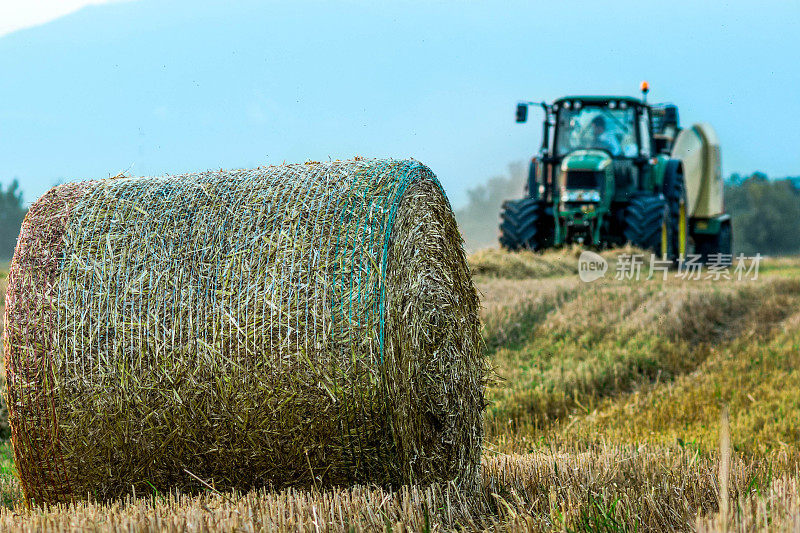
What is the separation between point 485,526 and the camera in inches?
127

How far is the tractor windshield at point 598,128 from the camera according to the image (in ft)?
48.8

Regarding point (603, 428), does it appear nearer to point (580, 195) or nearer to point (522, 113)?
point (580, 195)

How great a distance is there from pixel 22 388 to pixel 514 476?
2.37 metres

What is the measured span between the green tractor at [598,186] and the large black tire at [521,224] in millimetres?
18

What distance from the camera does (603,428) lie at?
649 cm

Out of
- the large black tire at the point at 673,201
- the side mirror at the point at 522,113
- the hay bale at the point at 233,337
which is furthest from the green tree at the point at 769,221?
the hay bale at the point at 233,337

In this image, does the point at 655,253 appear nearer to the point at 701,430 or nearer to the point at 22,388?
the point at 701,430

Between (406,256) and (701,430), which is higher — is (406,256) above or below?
above

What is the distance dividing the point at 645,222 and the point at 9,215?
4108 centimetres

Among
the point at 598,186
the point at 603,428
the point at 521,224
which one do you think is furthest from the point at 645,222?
the point at 603,428

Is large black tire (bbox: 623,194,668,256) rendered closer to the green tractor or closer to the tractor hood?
the green tractor

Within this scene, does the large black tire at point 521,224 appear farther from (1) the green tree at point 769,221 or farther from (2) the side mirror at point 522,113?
(1) the green tree at point 769,221

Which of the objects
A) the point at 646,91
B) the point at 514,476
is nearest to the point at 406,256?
the point at 514,476

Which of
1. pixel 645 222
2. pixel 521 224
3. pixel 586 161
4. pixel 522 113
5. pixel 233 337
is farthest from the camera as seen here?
pixel 521 224
